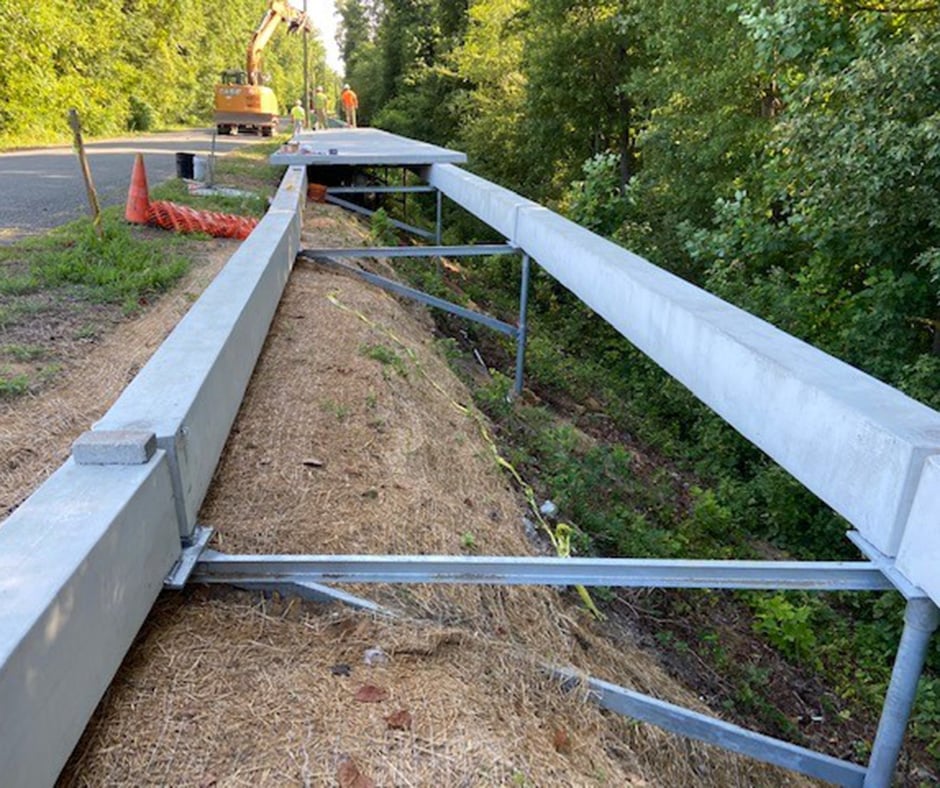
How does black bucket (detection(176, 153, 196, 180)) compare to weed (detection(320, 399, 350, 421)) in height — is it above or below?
above

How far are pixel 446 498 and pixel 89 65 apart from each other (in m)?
30.4

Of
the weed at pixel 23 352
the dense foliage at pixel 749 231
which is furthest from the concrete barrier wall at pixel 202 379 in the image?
the dense foliage at pixel 749 231

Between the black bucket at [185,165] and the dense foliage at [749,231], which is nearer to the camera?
the dense foliage at [749,231]

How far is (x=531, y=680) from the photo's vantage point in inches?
107

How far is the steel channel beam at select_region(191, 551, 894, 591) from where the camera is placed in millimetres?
2645

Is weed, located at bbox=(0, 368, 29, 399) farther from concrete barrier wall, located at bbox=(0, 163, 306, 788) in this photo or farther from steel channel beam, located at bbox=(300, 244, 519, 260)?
steel channel beam, located at bbox=(300, 244, 519, 260)

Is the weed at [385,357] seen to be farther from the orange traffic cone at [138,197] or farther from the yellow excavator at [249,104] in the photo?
the yellow excavator at [249,104]

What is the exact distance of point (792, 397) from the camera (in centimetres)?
311

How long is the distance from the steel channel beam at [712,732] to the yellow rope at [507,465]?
121cm

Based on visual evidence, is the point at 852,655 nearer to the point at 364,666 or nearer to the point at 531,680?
the point at 531,680

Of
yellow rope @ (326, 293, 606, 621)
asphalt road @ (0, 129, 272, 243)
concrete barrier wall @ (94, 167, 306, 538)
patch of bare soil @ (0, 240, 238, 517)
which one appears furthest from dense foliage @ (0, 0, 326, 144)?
concrete barrier wall @ (94, 167, 306, 538)

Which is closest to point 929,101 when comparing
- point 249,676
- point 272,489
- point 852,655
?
point 852,655

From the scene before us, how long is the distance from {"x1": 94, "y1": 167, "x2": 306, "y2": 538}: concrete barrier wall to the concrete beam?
210 mm

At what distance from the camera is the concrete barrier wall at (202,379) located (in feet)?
9.07
